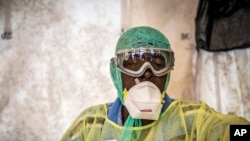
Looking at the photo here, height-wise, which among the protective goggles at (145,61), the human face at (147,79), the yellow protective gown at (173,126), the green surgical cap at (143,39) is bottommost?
the yellow protective gown at (173,126)

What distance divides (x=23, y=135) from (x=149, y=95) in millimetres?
926

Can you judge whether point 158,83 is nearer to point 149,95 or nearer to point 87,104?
point 149,95

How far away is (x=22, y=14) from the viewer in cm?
Result: 172

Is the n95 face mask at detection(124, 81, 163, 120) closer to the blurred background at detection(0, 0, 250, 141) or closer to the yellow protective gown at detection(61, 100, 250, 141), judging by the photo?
the yellow protective gown at detection(61, 100, 250, 141)

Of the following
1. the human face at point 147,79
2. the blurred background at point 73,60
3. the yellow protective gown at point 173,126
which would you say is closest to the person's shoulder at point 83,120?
the yellow protective gown at point 173,126

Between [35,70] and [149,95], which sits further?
[35,70]

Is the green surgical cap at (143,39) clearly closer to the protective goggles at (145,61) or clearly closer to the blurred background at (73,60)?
the protective goggles at (145,61)

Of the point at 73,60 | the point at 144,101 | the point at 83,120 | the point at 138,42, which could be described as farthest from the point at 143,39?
the point at 73,60

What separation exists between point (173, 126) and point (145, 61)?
0.19 metres

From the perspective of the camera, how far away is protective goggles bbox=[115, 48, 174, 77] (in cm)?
96

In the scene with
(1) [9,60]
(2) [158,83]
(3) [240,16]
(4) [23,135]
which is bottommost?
(4) [23,135]

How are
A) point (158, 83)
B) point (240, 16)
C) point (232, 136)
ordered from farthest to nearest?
point (240, 16)
point (158, 83)
point (232, 136)

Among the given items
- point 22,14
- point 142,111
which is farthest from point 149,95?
point 22,14

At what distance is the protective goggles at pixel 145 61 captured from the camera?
96 centimetres
